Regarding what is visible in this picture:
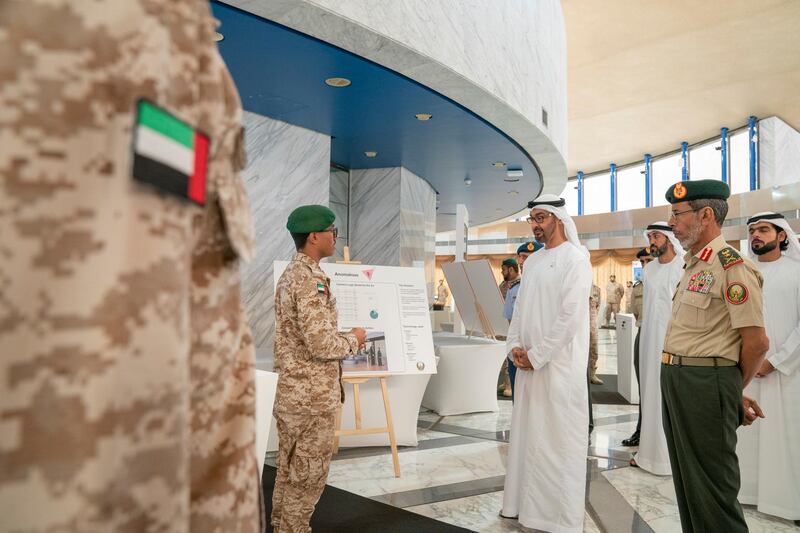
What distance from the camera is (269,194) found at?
5.83m

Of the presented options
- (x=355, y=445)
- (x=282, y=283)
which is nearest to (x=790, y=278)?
(x=282, y=283)

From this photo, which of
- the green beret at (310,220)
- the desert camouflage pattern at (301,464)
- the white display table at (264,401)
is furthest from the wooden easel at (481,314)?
the white display table at (264,401)

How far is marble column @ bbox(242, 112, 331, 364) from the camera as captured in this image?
18.7 feet

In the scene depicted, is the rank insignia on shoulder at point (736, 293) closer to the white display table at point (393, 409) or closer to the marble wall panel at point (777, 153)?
the white display table at point (393, 409)

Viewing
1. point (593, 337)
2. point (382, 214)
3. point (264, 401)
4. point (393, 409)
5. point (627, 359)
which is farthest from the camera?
point (382, 214)

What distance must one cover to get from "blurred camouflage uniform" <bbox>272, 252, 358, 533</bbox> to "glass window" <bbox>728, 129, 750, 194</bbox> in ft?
63.5

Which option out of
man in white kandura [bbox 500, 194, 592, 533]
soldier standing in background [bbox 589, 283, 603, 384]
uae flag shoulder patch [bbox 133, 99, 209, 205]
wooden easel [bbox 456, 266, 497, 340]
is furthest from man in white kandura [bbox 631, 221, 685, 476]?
uae flag shoulder patch [bbox 133, 99, 209, 205]

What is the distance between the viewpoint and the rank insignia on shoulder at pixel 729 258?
2576 millimetres

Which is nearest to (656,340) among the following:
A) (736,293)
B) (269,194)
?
(736,293)

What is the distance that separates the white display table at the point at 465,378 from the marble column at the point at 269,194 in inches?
77.5

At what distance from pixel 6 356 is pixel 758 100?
19.8 meters

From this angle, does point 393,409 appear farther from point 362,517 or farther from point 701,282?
point 701,282

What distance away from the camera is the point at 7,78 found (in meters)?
0.43

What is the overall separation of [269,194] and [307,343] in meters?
3.37
